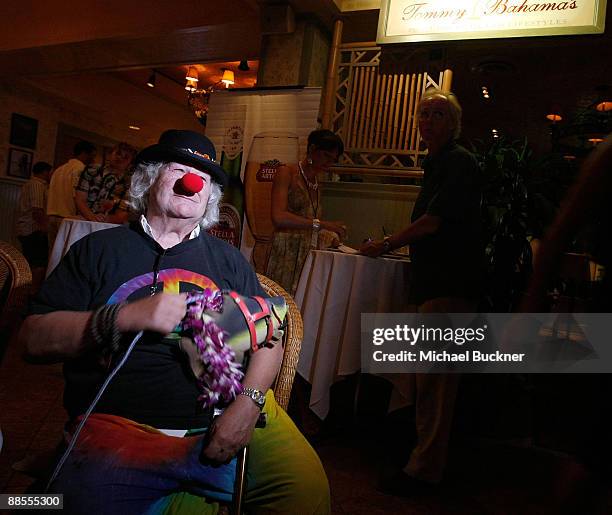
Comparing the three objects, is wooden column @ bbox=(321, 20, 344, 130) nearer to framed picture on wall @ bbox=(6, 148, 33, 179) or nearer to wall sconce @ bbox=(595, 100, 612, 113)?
wall sconce @ bbox=(595, 100, 612, 113)

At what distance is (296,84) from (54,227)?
270 centimetres

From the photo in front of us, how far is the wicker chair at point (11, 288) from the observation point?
1.25m

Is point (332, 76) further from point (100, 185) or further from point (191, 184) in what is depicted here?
point (191, 184)

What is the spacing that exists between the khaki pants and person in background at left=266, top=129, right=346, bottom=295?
102 centimetres

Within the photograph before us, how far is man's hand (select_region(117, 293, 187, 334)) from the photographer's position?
967 millimetres

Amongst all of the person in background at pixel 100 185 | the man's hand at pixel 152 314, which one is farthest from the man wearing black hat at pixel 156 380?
the person in background at pixel 100 185

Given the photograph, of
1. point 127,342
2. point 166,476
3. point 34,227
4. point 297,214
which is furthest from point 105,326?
point 34,227

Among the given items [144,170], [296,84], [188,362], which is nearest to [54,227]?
[296,84]

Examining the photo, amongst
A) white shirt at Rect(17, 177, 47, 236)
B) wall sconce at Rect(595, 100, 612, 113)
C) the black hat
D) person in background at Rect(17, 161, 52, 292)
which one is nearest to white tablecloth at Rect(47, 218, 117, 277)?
the black hat

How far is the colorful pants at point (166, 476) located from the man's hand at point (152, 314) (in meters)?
0.24

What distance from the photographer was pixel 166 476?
99 centimetres

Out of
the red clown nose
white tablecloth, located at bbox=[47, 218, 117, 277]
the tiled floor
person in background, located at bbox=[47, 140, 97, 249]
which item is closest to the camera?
the red clown nose

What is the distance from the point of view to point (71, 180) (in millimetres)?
4598

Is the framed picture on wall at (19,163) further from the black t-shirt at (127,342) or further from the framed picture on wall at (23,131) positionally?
the black t-shirt at (127,342)
